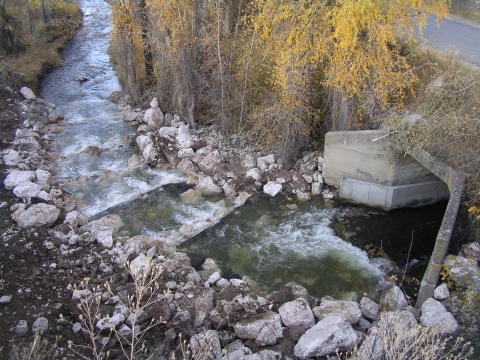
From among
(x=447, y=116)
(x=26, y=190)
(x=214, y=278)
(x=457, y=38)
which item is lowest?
(x=214, y=278)

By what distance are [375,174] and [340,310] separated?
497cm

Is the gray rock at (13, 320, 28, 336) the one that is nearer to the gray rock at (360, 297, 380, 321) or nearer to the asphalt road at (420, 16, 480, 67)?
the gray rock at (360, 297, 380, 321)

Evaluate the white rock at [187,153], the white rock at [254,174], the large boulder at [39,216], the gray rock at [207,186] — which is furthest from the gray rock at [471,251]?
the large boulder at [39,216]

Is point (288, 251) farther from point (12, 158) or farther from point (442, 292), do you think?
point (12, 158)

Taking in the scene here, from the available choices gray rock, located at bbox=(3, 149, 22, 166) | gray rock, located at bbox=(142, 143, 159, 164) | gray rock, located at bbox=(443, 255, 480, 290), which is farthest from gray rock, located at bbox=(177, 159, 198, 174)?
gray rock, located at bbox=(443, 255, 480, 290)

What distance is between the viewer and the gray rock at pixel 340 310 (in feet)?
25.1

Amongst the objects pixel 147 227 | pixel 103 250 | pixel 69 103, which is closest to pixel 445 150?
pixel 147 227

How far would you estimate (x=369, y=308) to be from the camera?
8141 millimetres

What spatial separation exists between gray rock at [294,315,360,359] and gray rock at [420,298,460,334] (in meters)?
1.41

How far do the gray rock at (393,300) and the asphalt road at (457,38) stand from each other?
296 inches

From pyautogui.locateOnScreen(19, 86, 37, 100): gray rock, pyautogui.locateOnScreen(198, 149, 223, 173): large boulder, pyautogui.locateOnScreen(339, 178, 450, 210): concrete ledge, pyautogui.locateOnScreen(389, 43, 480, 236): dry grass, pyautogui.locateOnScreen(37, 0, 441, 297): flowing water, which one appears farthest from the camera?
pyautogui.locateOnScreen(19, 86, 37, 100): gray rock

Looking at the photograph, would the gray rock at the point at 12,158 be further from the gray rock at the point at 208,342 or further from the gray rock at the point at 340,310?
the gray rock at the point at 340,310

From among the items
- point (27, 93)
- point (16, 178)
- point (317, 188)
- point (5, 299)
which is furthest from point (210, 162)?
point (27, 93)

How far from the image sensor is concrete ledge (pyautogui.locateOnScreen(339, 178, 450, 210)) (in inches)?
455
